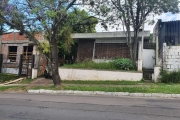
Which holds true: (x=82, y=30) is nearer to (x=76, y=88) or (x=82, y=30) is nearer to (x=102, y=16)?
(x=102, y=16)

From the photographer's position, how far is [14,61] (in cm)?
2530

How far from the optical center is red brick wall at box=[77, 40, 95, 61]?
72.2 feet

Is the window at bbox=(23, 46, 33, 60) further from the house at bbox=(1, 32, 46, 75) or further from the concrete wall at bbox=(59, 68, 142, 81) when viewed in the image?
the concrete wall at bbox=(59, 68, 142, 81)

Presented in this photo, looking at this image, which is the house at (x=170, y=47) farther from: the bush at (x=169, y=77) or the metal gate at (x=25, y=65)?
the metal gate at (x=25, y=65)

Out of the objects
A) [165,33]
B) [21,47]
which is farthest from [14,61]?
[165,33]

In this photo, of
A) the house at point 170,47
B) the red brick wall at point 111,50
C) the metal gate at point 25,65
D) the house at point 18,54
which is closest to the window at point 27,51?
the house at point 18,54

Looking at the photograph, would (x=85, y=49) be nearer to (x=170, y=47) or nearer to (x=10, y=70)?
(x=170, y=47)

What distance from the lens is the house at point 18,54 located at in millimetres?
22891

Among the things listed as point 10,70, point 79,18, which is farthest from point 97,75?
point 10,70

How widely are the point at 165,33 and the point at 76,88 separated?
31.3ft

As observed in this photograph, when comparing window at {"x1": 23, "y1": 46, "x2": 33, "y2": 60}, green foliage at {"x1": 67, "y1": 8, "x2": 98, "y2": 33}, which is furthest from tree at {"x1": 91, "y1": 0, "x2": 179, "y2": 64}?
window at {"x1": 23, "y1": 46, "x2": 33, "y2": 60}

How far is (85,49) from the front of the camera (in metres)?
22.2

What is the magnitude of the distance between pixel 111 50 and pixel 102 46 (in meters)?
1.00

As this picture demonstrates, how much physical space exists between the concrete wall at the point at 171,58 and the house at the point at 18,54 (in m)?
11.8
